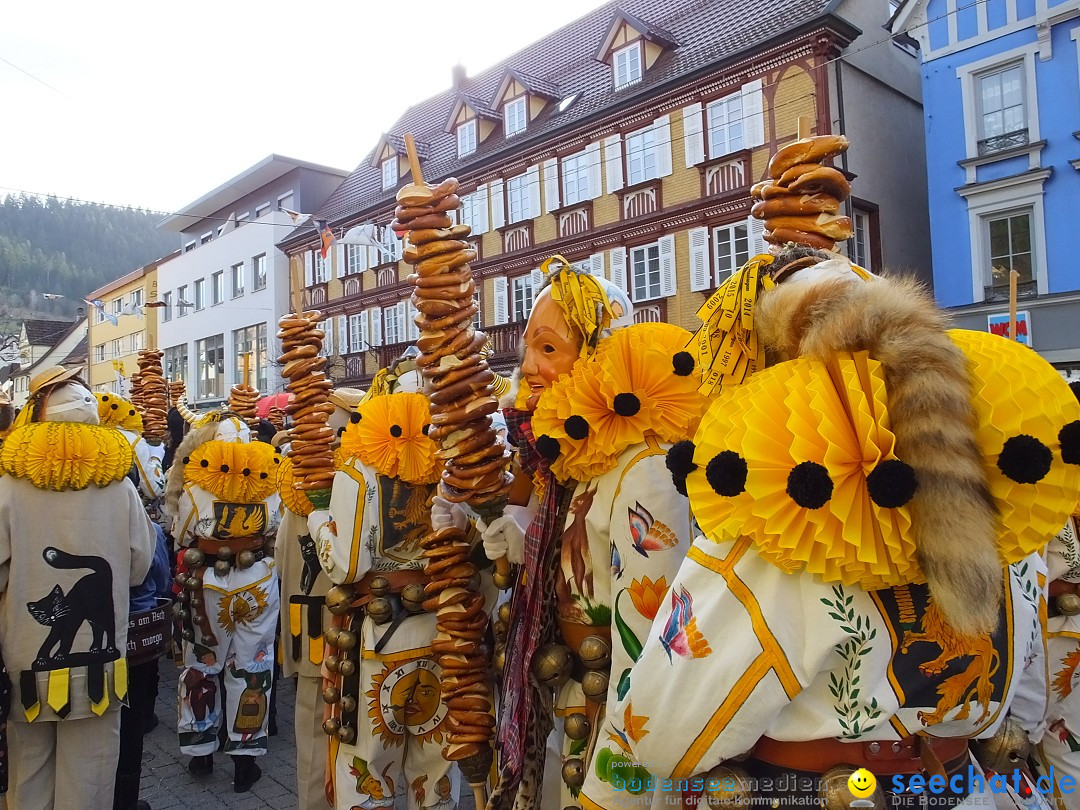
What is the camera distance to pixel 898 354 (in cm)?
131

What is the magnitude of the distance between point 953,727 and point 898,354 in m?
0.71

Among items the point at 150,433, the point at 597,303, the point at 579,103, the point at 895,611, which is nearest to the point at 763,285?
the point at 895,611

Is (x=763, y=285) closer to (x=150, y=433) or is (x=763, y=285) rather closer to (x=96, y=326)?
(x=150, y=433)

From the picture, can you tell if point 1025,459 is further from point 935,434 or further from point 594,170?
point 594,170

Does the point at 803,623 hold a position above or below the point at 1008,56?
below

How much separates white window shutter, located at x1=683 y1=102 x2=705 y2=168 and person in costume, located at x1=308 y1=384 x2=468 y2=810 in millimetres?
11774

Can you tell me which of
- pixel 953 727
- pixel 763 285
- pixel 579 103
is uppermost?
pixel 579 103

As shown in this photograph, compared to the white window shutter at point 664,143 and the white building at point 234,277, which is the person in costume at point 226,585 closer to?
the white window shutter at point 664,143

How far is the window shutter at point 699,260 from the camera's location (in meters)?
13.7

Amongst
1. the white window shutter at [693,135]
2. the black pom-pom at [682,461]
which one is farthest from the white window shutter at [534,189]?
the black pom-pom at [682,461]

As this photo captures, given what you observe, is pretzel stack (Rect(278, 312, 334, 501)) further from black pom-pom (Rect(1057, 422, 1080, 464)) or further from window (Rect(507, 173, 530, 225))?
window (Rect(507, 173, 530, 225))

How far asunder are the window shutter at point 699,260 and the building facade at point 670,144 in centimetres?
3

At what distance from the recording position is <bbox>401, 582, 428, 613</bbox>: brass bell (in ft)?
10.6

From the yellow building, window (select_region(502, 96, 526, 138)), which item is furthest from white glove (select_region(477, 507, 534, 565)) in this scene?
the yellow building
